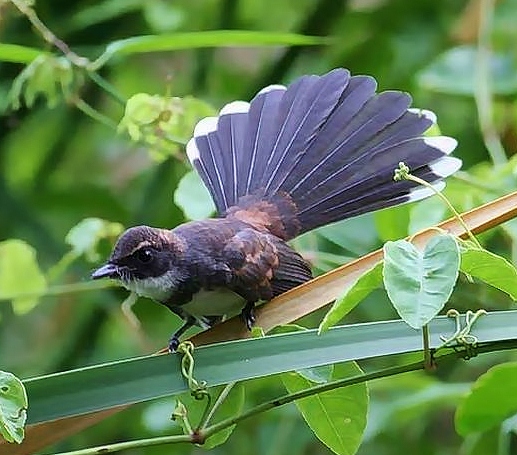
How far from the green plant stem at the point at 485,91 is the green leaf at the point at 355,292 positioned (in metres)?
0.56

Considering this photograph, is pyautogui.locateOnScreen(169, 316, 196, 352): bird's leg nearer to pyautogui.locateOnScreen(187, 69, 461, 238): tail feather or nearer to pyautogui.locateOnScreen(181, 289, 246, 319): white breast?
pyautogui.locateOnScreen(181, 289, 246, 319): white breast

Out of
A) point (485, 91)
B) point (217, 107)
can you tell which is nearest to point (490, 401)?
point (485, 91)

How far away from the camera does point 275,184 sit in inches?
40.8

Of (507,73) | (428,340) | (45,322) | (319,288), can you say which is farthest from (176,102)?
(45,322)

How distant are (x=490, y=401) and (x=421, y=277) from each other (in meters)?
0.29

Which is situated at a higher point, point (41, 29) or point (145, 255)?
point (41, 29)

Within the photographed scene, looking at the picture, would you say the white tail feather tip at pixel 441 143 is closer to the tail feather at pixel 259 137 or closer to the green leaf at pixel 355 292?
the tail feather at pixel 259 137

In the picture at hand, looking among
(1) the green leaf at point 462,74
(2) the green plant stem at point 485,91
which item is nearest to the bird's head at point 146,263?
(2) the green plant stem at point 485,91

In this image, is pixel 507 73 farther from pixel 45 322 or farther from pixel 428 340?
pixel 45 322

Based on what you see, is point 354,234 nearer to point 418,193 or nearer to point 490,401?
point 418,193

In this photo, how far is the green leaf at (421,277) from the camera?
555 millimetres

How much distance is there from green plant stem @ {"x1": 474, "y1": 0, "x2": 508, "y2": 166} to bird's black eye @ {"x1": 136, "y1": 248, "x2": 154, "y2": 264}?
426mm

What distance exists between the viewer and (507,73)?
4.50ft

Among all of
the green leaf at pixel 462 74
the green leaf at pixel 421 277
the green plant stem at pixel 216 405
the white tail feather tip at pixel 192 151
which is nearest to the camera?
the green leaf at pixel 421 277
